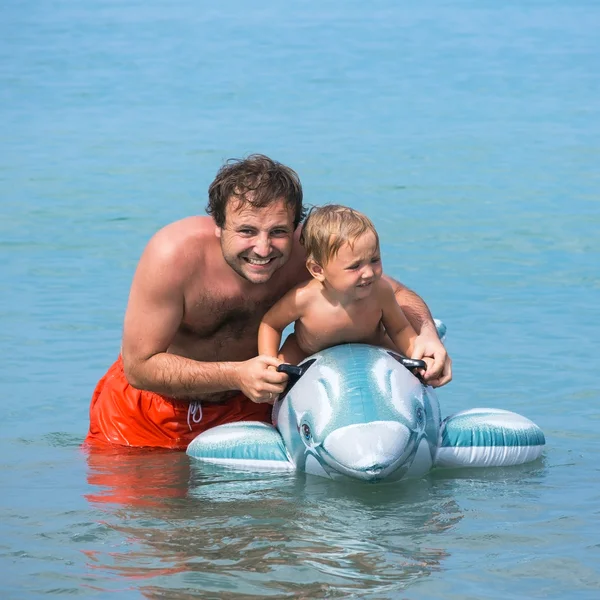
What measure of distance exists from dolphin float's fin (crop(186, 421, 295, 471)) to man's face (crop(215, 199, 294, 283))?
2.38ft

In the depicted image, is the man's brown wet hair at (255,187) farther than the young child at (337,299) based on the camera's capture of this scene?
Yes

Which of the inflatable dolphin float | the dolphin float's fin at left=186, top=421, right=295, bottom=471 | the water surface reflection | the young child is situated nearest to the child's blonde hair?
the young child

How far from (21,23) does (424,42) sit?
8017mm

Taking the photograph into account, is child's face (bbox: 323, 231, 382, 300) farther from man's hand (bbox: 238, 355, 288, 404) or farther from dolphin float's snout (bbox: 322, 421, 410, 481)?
dolphin float's snout (bbox: 322, 421, 410, 481)

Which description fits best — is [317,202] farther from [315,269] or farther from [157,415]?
[315,269]

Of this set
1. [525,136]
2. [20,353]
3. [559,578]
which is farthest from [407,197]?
[559,578]

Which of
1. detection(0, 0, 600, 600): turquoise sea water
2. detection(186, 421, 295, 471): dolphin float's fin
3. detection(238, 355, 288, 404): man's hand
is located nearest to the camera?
detection(0, 0, 600, 600): turquoise sea water

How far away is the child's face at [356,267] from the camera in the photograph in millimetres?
5305

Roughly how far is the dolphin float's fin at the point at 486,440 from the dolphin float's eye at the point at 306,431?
0.68 metres

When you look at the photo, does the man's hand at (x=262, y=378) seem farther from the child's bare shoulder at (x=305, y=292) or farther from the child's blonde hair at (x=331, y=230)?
the child's blonde hair at (x=331, y=230)

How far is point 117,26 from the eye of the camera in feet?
77.8

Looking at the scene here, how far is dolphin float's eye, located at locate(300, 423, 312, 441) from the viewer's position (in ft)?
17.9

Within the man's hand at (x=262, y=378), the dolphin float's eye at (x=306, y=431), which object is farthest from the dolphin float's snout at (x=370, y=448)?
the man's hand at (x=262, y=378)

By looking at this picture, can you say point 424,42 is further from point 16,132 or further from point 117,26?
point 16,132
